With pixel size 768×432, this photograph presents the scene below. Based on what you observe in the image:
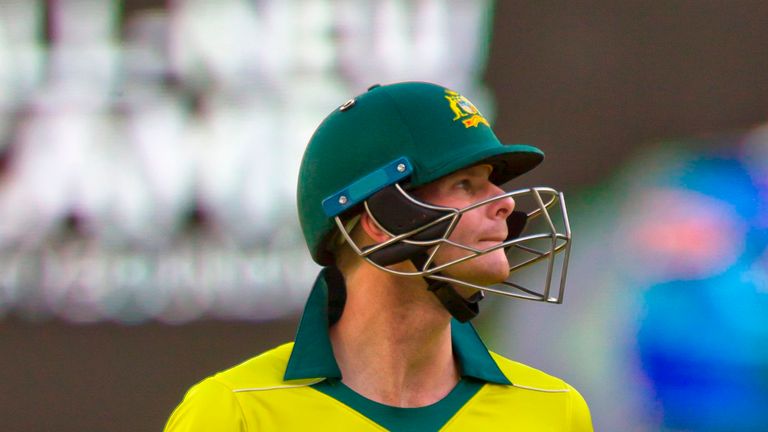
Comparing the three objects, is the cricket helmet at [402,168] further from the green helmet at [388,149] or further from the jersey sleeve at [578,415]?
the jersey sleeve at [578,415]

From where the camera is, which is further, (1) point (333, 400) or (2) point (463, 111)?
(2) point (463, 111)

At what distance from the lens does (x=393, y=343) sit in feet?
7.64

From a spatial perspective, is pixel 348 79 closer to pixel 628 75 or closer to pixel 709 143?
pixel 628 75

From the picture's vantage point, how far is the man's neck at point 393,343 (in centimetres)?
232

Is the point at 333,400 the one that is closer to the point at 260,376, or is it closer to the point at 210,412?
the point at 260,376

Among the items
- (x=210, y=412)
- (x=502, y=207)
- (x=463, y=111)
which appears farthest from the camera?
(x=463, y=111)

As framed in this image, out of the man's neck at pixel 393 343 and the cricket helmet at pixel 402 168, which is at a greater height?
the cricket helmet at pixel 402 168

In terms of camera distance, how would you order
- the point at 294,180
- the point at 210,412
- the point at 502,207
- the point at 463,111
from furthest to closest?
1. the point at 294,180
2. the point at 463,111
3. the point at 502,207
4. the point at 210,412

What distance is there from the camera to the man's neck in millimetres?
2322

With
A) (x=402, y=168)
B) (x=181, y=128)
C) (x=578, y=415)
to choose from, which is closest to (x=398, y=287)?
(x=402, y=168)

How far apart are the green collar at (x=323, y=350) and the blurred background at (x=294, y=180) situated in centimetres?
143

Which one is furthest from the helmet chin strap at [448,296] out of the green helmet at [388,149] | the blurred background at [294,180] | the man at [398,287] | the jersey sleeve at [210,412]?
the blurred background at [294,180]

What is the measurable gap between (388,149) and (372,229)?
6.9 inches

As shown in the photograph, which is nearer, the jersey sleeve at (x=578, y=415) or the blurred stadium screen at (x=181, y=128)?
the jersey sleeve at (x=578, y=415)
